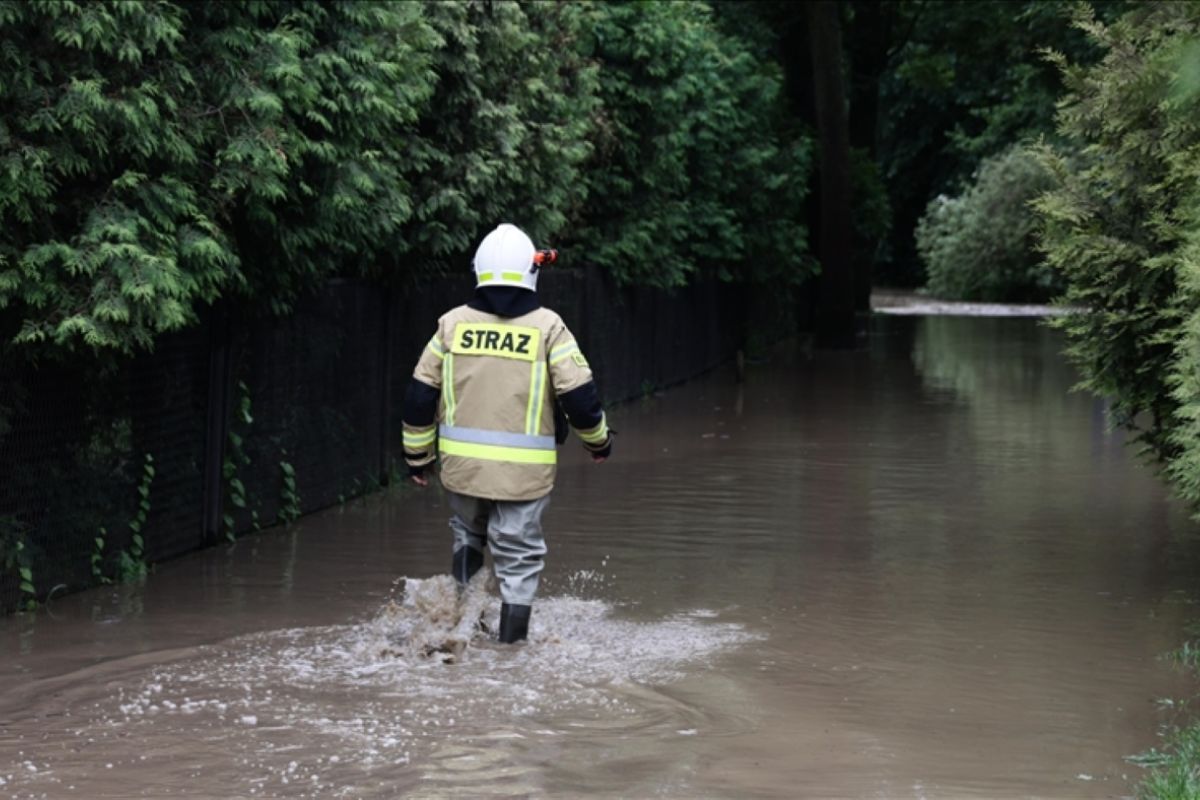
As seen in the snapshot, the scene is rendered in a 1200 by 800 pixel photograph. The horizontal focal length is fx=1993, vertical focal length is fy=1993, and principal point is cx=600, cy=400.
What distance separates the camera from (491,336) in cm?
916

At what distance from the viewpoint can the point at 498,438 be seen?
30.1 ft

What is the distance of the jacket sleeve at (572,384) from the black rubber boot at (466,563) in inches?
33.7

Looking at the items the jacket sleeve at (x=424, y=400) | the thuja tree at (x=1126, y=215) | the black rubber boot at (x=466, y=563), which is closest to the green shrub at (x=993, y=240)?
the thuja tree at (x=1126, y=215)

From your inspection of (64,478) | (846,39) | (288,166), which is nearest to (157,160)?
(288,166)

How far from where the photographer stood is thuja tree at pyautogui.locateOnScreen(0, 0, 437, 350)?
9492 millimetres

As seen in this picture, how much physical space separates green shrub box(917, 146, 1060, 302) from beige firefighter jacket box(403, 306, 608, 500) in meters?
53.8

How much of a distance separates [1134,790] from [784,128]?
96.5 ft

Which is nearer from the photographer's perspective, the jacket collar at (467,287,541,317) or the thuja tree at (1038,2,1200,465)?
the jacket collar at (467,287,541,317)

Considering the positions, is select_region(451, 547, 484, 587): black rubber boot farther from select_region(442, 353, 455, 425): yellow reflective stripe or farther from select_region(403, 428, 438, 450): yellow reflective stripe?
select_region(442, 353, 455, 425): yellow reflective stripe

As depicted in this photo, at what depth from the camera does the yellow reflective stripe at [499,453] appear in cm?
916

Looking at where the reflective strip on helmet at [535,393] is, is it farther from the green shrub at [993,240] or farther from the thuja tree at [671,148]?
the green shrub at [993,240]

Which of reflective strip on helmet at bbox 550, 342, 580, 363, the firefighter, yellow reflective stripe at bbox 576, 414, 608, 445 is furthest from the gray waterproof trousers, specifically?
reflective strip on helmet at bbox 550, 342, 580, 363

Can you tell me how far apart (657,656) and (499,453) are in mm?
1188

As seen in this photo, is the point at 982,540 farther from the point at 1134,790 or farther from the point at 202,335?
the point at 1134,790
